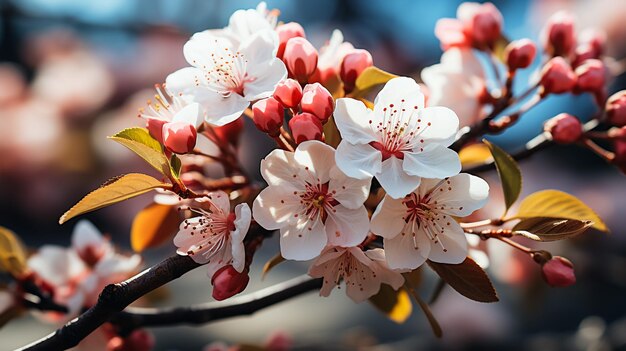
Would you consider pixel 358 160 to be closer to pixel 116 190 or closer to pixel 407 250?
pixel 407 250

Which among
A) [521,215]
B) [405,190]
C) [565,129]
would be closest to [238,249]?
[405,190]

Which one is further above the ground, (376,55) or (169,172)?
(169,172)

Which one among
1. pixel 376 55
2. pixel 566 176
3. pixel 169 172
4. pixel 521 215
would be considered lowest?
pixel 566 176

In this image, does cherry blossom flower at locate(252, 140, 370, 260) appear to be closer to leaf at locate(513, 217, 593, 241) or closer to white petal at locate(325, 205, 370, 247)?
white petal at locate(325, 205, 370, 247)

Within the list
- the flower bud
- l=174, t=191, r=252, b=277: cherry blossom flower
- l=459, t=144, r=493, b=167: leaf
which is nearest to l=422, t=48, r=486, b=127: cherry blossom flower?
l=459, t=144, r=493, b=167: leaf

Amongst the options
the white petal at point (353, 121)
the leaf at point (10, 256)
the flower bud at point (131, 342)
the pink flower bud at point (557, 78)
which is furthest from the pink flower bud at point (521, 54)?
the leaf at point (10, 256)

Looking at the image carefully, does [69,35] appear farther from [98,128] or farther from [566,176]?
[566,176]

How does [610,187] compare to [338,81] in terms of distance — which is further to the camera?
[610,187]
